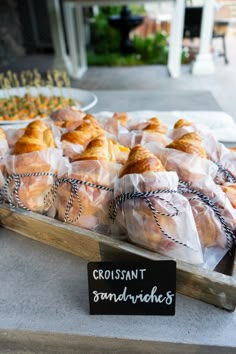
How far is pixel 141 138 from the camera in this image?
3.00 feet

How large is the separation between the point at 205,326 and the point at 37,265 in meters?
0.36

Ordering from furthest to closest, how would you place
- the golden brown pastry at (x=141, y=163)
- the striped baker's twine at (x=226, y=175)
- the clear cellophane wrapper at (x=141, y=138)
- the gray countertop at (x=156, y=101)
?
the gray countertop at (x=156, y=101), the clear cellophane wrapper at (x=141, y=138), the striped baker's twine at (x=226, y=175), the golden brown pastry at (x=141, y=163)

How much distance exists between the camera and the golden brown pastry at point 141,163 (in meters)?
0.65

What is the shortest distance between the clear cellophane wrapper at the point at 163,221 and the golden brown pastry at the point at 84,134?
12.1 inches

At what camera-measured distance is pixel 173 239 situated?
0.59 meters

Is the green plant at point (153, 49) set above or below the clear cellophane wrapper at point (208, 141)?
below

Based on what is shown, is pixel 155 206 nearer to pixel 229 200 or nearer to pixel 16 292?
pixel 229 200

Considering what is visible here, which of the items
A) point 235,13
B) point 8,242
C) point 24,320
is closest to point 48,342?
point 24,320

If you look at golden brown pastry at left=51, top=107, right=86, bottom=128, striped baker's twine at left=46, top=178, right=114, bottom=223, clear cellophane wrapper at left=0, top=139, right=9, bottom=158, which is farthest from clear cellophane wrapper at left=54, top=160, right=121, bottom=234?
golden brown pastry at left=51, top=107, right=86, bottom=128

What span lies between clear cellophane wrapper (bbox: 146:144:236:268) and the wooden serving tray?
1.3 inches

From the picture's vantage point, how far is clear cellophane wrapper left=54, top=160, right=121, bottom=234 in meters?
0.68

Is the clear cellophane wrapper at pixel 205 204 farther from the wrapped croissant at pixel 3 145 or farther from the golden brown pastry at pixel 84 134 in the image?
the wrapped croissant at pixel 3 145

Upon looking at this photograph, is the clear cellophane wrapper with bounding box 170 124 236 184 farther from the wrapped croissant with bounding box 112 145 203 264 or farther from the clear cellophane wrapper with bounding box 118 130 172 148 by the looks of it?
the wrapped croissant with bounding box 112 145 203 264

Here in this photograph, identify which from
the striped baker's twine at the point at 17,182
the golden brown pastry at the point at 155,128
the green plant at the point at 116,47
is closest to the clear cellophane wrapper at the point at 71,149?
the striped baker's twine at the point at 17,182
